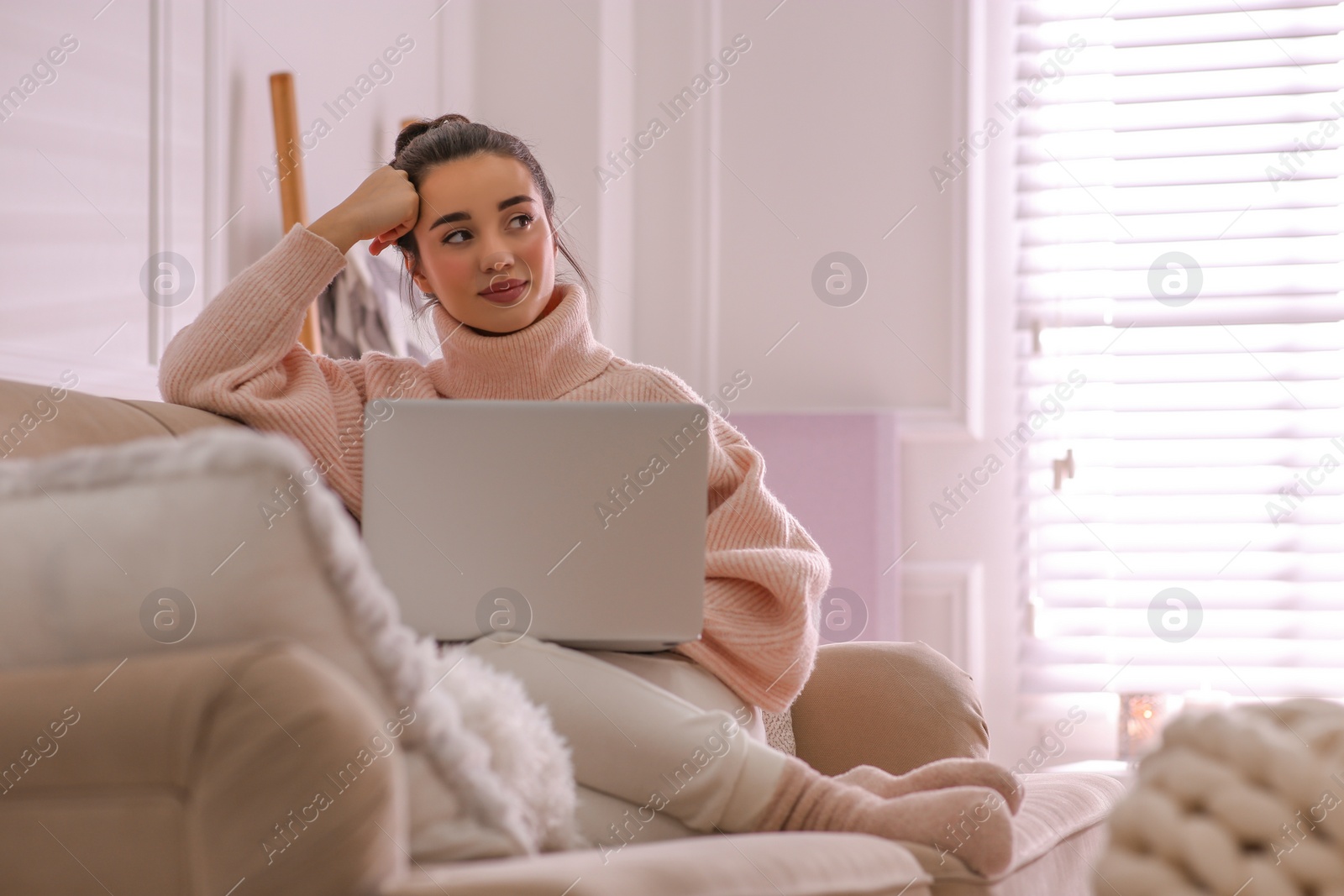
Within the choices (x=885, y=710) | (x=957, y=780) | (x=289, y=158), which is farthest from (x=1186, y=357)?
(x=957, y=780)

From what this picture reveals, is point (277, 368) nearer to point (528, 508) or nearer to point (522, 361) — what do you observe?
point (522, 361)

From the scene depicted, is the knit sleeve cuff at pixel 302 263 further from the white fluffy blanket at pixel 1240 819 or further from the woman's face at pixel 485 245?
the white fluffy blanket at pixel 1240 819

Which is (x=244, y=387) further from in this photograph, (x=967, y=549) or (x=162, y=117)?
(x=967, y=549)

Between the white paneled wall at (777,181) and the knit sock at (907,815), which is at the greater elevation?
the white paneled wall at (777,181)

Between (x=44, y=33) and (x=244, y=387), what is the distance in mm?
748

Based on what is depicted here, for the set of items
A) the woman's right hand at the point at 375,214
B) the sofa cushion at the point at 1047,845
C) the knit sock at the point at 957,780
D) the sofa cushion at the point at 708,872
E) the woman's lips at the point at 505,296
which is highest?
the woman's right hand at the point at 375,214

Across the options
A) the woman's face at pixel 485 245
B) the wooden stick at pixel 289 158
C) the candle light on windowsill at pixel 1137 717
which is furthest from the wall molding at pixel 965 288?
the woman's face at pixel 485 245

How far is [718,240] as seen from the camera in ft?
10.9

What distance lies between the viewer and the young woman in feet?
3.43

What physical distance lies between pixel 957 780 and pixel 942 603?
2095 mm

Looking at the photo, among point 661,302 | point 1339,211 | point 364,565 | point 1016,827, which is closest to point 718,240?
point 661,302

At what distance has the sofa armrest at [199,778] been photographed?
0.60 metres

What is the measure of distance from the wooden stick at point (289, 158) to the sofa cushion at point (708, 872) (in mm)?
1701

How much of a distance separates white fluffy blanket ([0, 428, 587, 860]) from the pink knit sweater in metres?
0.66
